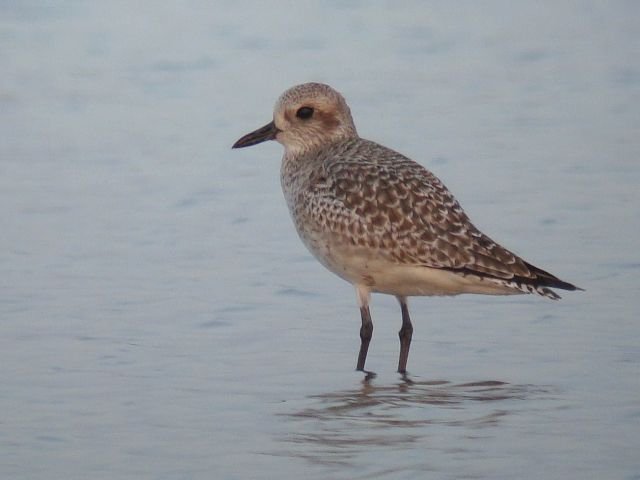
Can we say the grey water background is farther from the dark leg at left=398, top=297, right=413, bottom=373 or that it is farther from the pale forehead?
the pale forehead

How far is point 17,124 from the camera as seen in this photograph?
14.3m

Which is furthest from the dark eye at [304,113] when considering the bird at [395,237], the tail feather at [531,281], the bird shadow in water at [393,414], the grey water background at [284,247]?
the bird shadow in water at [393,414]

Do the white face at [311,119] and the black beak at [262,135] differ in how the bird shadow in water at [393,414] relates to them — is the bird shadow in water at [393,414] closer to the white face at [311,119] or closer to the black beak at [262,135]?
the white face at [311,119]

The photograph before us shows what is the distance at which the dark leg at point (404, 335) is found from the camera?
946cm

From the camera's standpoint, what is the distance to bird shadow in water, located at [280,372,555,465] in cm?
798

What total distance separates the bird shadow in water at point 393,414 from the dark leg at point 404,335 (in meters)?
0.18

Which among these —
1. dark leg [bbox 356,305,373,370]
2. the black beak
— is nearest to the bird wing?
dark leg [bbox 356,305,373,370]

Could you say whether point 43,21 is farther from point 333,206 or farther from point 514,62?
point 333,206

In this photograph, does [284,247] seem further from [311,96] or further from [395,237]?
[395,237]

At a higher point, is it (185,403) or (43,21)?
(43,21)

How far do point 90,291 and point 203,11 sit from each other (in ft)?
26.2

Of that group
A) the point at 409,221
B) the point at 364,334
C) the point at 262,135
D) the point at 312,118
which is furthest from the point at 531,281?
the point at 262,135

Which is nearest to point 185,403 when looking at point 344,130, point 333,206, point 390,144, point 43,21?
→ point 333,206

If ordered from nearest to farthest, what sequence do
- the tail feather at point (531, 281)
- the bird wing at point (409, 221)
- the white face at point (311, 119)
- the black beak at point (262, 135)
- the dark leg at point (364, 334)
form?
the tail feather at point (531, 281)
the bird wing at point (409, 221)
the dark leg at point (364, 334)
the white face at point (311, 119)
the black beak at point (262, 135)
